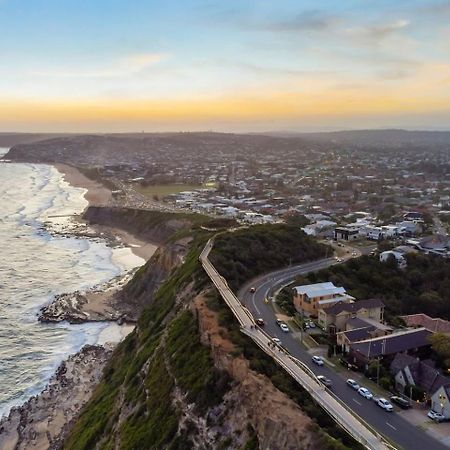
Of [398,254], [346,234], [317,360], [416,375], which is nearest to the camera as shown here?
[416,375]

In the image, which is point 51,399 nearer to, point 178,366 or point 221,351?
point 178,366

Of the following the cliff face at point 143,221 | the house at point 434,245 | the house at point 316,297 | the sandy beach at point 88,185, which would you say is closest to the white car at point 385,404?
the house at point 316,297

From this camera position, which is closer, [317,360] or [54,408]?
[317,360]

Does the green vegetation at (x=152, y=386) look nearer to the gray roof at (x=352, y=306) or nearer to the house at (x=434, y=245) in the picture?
the gray roof at (x=352, y=306)

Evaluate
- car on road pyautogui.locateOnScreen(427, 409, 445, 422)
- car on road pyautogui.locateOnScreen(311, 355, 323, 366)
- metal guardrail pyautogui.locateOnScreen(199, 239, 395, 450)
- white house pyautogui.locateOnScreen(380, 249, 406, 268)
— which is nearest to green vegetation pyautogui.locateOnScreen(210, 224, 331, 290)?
white house pyautogui.locateOnScreen(380, 249, 406, 268)

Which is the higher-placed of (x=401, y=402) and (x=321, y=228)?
(x=401, y=402)

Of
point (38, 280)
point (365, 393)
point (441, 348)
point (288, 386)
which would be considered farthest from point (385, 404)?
point (38, 280)

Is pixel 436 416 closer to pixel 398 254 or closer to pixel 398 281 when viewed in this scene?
pixel 398 281
